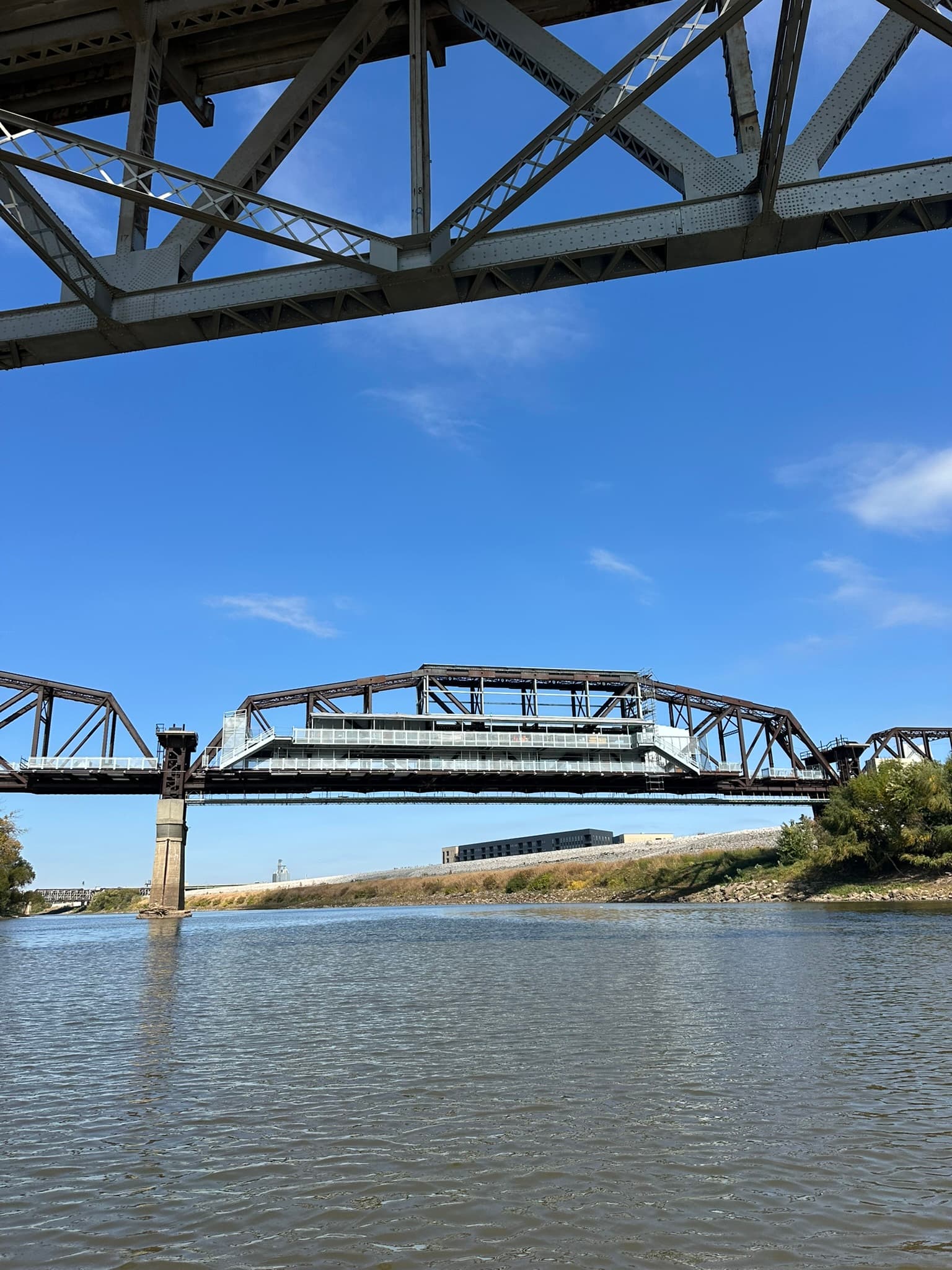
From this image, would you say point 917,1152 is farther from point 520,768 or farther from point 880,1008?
point 520,768

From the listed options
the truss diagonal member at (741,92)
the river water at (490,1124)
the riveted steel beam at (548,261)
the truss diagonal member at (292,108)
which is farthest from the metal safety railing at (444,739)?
the truss diagonal member at (741,92)

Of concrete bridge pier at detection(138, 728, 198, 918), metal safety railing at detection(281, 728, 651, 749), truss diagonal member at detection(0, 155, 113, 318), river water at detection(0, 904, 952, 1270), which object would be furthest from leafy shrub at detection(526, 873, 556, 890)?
truss diagonal member at detection(0, 155, 113, 318)

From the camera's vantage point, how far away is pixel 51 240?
33.7 ft

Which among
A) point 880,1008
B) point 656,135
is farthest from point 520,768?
point 656,135

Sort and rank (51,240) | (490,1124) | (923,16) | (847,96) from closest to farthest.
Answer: (490,1124), (923,16), (847,96), (51,240)

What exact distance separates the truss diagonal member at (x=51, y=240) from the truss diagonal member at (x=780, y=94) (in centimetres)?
778

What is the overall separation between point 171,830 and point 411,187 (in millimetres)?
66781

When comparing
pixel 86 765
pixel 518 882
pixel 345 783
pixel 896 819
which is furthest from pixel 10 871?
pixel 896 819

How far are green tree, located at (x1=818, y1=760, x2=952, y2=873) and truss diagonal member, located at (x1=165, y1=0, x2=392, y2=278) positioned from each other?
5346 cm

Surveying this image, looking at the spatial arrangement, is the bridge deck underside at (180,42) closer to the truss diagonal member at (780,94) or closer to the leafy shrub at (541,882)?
the truss diagonal member at (780,94)

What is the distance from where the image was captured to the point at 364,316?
11.0 m

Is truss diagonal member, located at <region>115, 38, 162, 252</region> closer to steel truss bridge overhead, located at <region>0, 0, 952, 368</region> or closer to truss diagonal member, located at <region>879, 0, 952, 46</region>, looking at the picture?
steel truss bridge overhead, located at <region>0, 0, 952, 368</region>

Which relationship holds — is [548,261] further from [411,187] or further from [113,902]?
[113,902]

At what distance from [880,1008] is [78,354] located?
14.7 m
